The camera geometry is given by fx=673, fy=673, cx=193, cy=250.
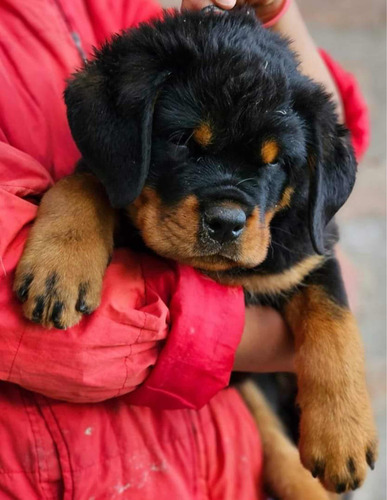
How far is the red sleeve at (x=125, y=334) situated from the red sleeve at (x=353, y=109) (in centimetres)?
91

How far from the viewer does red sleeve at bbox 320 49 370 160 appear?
2307mm

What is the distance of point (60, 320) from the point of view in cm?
140

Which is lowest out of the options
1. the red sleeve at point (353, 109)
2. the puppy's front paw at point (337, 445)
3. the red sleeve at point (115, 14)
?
the puppy's front paw at point (337, 445)

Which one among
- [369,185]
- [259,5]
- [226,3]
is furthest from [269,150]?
[369,185]

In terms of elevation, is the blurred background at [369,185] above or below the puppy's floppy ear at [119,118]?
below

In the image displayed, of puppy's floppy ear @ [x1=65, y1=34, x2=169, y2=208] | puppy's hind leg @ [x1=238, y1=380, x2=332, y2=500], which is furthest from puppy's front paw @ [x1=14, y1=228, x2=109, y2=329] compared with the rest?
puppy's hind leg @ [x1=238, y1=380, x2=332, y2=500]

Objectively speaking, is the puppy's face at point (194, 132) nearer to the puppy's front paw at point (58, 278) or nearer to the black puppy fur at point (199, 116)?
the black puppy fur at point (199, 116)

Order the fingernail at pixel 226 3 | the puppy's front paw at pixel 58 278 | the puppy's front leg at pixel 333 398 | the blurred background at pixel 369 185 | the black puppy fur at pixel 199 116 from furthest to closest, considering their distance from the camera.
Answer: the blurred background at pixel 369 185
the fingernail at pixel 226 3
the puppy's front leg at pixel 333 398
the black puppy fur at pixel 199 116
the puppy's front paw at pixel 58 278

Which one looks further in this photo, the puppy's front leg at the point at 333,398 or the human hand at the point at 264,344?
the human hand at the point at 264,344

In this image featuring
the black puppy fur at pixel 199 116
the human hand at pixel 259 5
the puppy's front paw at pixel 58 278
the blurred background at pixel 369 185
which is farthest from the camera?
the blurred background at pixel 369 185

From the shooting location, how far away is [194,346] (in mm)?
1531

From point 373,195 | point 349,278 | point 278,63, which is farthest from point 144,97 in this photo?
point 373,195

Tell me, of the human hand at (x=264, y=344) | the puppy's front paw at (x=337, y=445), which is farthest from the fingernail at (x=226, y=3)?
the puppy's front paw at (x=337, y=445)

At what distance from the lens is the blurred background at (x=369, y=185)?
3.77m
